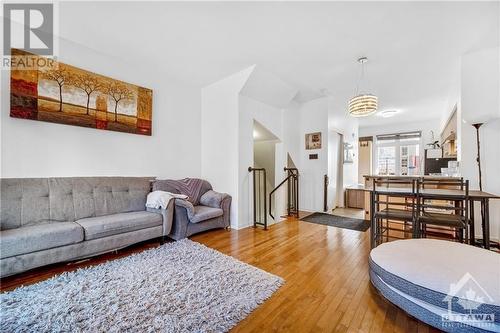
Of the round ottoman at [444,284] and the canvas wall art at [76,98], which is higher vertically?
the canvas wall art at [76,98]

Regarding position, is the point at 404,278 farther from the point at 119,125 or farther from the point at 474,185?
the point at 119,125

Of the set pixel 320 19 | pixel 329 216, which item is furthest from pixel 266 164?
pixel 320 19

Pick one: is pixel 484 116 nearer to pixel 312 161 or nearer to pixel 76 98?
pixel 312 161

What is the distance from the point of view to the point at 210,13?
2254 millimetres

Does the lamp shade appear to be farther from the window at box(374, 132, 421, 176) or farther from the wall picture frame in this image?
the window at box(374, 132, 421, 176)

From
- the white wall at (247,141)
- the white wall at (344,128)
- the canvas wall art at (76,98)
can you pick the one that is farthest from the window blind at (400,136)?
the canvas wall art at (76,98)

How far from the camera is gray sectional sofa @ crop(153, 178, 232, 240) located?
3.02 metres

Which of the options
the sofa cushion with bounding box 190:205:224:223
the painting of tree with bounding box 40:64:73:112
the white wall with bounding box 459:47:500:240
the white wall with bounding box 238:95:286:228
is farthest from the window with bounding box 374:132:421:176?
the painting of tree with bounding box 40:64:73:112

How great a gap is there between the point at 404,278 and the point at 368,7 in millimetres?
2449

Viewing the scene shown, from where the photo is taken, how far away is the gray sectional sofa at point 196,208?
302 cm

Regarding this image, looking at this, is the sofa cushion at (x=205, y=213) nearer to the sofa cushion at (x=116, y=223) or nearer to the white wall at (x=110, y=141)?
the sofa cushion at (x=116, y=223)

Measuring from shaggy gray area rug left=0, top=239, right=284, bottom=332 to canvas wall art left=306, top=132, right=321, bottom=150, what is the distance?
367cm

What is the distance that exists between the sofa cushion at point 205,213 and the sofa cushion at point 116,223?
47 centimetres

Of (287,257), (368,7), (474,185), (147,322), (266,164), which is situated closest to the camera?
(147,322)
